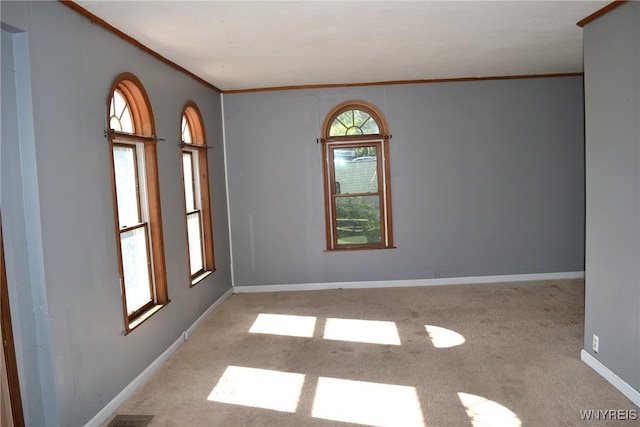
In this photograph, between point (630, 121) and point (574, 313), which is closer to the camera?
point (630, 121)

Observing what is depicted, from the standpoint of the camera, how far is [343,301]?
5988 millimetres

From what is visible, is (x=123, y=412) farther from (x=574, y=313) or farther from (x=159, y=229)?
(x=574, y=313)

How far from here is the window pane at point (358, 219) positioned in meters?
6.59

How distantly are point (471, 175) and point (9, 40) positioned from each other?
5.23 m

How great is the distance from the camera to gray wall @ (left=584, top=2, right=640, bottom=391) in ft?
10.5

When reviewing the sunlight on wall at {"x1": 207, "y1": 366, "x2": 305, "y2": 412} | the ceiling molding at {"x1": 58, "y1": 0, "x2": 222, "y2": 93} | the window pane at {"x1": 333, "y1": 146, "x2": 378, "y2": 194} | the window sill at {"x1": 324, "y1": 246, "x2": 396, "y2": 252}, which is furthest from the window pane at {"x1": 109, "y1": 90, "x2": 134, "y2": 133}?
the window sill at {"x1": 324, "y1": 246, "x2": 396, "y2": 252}

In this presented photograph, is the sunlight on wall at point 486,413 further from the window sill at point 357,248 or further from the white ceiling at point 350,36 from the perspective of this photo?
the window sill at point 357,248

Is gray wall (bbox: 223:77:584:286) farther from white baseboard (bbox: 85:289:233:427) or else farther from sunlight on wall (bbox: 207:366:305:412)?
sunlight on wall (bbox: 207:366:305:412)

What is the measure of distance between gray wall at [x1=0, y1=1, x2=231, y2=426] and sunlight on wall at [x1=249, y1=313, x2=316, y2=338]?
4.18 ft

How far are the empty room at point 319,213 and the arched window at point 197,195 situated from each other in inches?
1.3

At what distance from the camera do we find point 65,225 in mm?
2906

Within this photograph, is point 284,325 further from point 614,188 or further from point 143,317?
point 614,188

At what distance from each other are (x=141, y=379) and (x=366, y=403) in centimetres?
167

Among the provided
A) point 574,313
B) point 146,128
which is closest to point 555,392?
point 574,313
